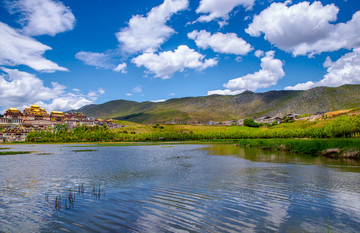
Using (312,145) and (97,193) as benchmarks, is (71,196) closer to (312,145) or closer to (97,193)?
(97,193)

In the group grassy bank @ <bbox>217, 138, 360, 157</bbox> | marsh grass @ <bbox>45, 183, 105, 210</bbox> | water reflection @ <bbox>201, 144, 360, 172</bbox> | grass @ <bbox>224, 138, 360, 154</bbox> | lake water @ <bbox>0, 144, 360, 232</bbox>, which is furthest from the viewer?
grass @ <bbox>224, 138, 360, 154</bbox>

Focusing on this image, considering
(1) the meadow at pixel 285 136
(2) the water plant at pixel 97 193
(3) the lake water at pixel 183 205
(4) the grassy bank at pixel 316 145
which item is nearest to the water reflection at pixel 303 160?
(4) the grassy bank at pixel 316 145

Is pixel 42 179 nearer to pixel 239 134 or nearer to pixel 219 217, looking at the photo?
pixel 219 217

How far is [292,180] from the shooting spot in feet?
92.5

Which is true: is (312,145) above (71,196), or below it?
above

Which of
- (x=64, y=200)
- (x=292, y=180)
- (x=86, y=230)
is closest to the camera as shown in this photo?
(x=86, y=230)

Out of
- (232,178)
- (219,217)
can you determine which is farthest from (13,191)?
(232,178)

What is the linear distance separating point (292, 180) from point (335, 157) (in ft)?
116

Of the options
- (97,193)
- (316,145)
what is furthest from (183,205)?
(316,145)

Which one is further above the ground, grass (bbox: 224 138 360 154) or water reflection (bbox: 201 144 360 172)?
grass (bbox: 224 138 360 154)

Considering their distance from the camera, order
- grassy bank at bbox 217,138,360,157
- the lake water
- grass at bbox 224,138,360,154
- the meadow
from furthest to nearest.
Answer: the meadow
grass at bbox 224,138,360,154
grassy bank at bbox 217,138,360,157
the lake water

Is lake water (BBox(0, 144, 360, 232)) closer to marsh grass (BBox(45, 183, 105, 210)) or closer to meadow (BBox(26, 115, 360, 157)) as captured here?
marsh grass (BBox(45, 183, 105, 210))

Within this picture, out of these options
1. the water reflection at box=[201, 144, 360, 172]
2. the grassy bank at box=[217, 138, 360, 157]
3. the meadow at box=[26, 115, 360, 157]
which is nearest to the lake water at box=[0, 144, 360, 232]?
the water reflection at box=[201, 144, 360, 172]

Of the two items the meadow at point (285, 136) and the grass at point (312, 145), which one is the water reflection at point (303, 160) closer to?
the grass at point (312, 145)
